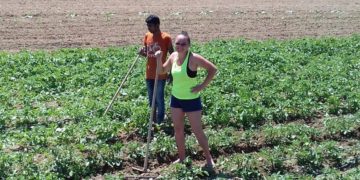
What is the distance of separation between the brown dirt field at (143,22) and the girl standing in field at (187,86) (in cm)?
1052

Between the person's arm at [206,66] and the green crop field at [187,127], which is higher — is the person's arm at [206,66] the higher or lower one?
the higher one

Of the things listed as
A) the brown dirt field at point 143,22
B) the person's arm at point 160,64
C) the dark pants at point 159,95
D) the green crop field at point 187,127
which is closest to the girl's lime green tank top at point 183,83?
the person's arm at point 160,64

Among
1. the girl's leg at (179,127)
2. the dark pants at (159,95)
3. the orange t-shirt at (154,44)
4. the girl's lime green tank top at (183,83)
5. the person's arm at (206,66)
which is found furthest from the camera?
the dark pants at (159,95)

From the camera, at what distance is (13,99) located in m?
11.2

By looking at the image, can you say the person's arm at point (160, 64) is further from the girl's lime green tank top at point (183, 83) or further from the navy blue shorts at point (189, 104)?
the navy blue shorts at point (189, 104)

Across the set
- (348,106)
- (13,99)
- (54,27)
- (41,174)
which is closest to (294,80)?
(348,106)

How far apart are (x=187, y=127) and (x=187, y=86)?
7.57ft

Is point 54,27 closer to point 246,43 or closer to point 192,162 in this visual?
point 246,43

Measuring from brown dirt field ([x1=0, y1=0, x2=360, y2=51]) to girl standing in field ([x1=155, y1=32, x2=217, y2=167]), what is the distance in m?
10.5

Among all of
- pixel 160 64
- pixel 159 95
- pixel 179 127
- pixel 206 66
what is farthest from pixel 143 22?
pixel 206 66

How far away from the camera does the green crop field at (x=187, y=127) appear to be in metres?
8.16

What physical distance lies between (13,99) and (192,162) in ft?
14.3

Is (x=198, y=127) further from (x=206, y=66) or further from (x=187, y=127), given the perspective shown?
(x=187, y=127)

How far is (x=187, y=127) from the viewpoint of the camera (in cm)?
1007
